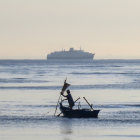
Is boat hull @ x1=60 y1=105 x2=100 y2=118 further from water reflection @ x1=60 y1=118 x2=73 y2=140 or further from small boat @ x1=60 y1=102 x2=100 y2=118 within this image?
water reflection @ x1=60 y1=118 x2=73 y2=140

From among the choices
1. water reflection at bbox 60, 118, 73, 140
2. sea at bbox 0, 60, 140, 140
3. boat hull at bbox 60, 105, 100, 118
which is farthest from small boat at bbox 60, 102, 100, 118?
water reflection at bbox 60, 118, 73, 140

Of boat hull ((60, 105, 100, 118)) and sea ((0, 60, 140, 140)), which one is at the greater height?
boat hull ((60, 105, 100, 118))

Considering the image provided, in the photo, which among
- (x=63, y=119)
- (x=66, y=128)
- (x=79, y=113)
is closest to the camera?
(x=66, y=128)

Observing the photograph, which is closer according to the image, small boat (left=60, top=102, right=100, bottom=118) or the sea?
the sea

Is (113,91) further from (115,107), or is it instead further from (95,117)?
(95,117)

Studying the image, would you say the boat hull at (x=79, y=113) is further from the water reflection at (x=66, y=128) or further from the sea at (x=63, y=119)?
the water reflection at (x=66, y=128)

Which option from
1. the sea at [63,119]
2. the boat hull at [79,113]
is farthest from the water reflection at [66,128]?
the boat hull at [79,113]

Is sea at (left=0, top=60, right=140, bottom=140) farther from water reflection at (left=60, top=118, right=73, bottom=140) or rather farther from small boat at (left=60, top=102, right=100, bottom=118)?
small boat at (left=60, top=102, right=100, bottom=118)

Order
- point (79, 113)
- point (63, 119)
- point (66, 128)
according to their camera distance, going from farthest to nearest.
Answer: point (79, 113)
point (63, 119)
point (66, 128)

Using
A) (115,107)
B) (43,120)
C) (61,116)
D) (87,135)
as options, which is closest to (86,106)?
(115,107)

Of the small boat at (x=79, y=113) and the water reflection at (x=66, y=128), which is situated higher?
the small boat at (x=79, y=113)

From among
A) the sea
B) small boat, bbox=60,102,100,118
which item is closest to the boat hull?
small boat, bbox=60,102,100,118

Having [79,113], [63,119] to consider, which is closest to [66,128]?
[63,119]

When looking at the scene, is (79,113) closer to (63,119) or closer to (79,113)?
(79,113)
